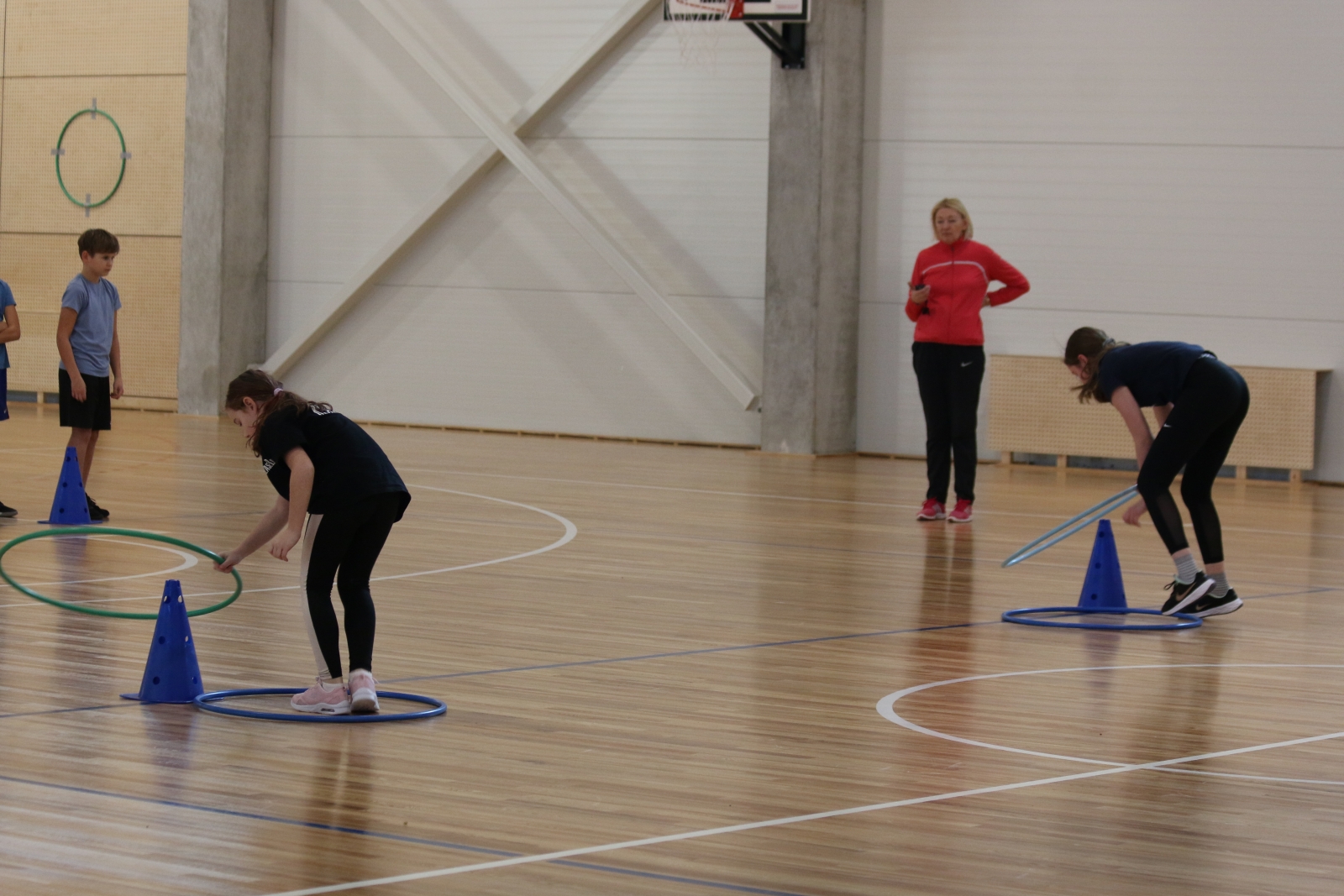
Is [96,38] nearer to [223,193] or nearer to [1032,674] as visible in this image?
[223,193]

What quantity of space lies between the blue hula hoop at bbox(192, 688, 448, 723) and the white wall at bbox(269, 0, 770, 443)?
468 inches

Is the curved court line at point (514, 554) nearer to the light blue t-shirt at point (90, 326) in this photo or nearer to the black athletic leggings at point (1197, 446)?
the light blue t-shirt at point (90, 326)

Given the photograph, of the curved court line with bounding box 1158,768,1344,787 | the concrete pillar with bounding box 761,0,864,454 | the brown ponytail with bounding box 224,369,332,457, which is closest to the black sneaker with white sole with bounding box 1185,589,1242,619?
the curved court line with bounding box 1158,768,1344,787

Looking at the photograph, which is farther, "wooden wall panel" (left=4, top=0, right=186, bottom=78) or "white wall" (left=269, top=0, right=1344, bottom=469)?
"wooden wall panel" (left=4, top=0, right=186, bottom=78)

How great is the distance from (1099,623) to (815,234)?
30.1 ft

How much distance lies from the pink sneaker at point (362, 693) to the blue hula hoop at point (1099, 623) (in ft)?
Answer: 10.7

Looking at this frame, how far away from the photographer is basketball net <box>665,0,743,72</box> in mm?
15406

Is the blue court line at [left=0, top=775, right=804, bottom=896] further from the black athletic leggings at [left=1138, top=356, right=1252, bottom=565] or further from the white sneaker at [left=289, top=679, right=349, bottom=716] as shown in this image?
the black athletic leggings at [left=1138, top=356, right=1252, bottom=565]

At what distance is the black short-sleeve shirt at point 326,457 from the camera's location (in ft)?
16.5

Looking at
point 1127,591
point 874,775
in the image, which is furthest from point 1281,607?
point 874,775

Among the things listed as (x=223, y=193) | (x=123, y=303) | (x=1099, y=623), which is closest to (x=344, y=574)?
(x=1099, y=623)

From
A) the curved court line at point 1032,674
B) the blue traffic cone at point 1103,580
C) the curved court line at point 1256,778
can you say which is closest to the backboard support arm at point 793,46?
the blue traffic cone at point 1103,580

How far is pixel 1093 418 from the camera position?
15609 millimetres

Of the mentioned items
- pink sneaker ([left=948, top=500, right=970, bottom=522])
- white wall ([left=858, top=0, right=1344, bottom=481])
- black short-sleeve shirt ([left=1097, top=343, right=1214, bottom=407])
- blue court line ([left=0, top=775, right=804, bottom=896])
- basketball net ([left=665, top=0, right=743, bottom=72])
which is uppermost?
basketball net ([left=665, top=0, right=743, bottom=72])
